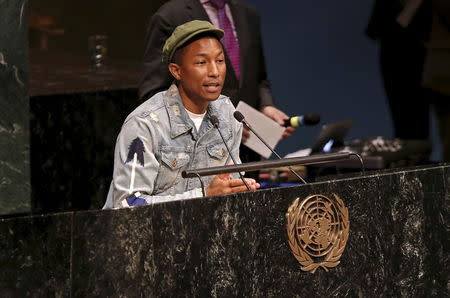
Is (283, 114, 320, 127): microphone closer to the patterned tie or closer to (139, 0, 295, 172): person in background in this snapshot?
(139, 0, 295, 172): person in background

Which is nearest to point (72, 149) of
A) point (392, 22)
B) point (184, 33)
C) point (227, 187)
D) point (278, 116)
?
point (278, 116)

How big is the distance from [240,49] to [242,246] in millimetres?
1619

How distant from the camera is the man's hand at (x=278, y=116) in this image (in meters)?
4.20

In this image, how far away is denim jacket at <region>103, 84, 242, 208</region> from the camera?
353cm

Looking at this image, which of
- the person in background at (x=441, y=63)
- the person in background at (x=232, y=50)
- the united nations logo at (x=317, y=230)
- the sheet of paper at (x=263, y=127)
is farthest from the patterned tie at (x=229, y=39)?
the person in background at (x=441, y=63)

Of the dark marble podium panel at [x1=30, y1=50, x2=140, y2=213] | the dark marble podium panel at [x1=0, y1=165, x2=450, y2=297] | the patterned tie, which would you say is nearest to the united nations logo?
the dark marble podium panel at [x1=0, y1=165, x2=450, y2=297]

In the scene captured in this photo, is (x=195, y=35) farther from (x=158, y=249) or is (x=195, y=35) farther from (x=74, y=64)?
(x=74, y=64)

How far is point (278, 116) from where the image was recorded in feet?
14.0

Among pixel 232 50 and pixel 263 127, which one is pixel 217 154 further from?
pixel 232 50

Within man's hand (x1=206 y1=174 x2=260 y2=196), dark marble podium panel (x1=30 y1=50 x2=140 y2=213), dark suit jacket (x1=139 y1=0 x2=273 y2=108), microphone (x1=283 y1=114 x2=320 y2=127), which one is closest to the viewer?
man's hand (x1=206 y1=174 x2=260 y2=196)

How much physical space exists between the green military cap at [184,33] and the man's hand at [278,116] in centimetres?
58

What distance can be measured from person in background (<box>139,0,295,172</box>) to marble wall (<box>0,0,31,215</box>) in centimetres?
74

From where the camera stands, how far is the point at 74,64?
5.56 m

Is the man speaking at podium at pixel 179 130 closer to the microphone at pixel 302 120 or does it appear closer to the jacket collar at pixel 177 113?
the jacket collar at pixel 177 113
